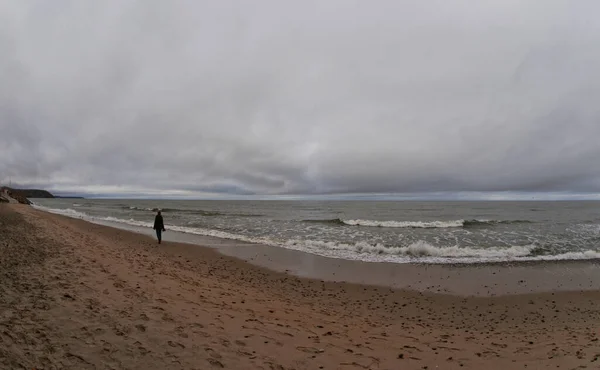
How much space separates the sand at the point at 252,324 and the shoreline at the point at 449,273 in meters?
0.99

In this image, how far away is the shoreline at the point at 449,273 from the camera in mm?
11872

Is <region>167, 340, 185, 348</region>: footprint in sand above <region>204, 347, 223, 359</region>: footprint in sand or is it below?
above

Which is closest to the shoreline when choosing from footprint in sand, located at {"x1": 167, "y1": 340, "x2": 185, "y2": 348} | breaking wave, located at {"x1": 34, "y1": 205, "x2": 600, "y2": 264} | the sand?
breaking wave, located at {"x1": 34, "y1": 205, "x2": 600, "y2": 264}

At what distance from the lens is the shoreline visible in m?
11.9

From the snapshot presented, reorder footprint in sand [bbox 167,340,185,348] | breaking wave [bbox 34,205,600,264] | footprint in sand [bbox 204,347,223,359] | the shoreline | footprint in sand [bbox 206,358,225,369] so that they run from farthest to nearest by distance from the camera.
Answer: breaking wave [bbox 34,205,600,264]
the shoreline
footprint in sand [bbox 167,340,185,348]
footprint in sand [bbox 204,347,223,359]
footprint in sand [bbox 206,358,225,369]

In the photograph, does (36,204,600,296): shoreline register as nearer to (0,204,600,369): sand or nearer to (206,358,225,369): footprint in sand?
(0,204,600,369): sand

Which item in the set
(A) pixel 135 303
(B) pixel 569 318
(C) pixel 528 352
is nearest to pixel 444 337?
(C) pixel 528 352

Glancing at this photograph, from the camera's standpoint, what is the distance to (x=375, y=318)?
327 inches

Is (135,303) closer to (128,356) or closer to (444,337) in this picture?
(128,356)

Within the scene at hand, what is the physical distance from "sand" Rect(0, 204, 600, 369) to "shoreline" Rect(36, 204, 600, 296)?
0.99 metres

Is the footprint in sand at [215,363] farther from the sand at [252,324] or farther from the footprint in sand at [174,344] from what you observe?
the footprint in sand at [174,344]

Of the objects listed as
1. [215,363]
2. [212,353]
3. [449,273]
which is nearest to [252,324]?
[212,353]

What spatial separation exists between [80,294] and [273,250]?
13037 millimetres

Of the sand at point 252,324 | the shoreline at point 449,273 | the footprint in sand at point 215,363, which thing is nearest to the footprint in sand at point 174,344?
the sand at point 252,324
